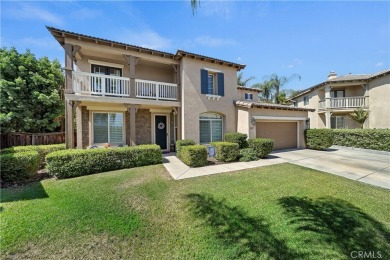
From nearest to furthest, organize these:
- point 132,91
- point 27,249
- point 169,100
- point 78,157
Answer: point 27,249
point 78,157
point 132,91
point 169,100

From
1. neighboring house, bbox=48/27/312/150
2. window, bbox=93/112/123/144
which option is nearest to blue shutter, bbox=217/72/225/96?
neighboring house, bbox=48/27/312/150

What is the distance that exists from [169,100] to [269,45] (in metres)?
8.65

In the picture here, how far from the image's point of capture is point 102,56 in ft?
35.5

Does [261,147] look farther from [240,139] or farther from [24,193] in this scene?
[24,193]

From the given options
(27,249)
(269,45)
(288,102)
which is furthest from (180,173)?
(288,102)

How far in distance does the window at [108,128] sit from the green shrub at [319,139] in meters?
15.3

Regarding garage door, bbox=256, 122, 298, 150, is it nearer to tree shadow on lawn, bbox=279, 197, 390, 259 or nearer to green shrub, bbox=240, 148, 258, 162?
green shrub, bbox=240, 148, 258, 162

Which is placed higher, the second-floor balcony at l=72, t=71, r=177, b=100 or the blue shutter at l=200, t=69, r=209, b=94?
the blue shutter at l=200, t=69, r=209, b=94

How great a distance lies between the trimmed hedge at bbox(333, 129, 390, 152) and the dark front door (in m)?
16.8

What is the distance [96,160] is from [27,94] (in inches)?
405

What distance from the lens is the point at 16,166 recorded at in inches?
256

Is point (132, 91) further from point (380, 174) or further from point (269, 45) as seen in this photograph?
point (380, 174)

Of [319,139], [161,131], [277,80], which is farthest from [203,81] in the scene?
[277,80]

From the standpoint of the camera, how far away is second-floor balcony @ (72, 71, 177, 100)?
30.8 feet
